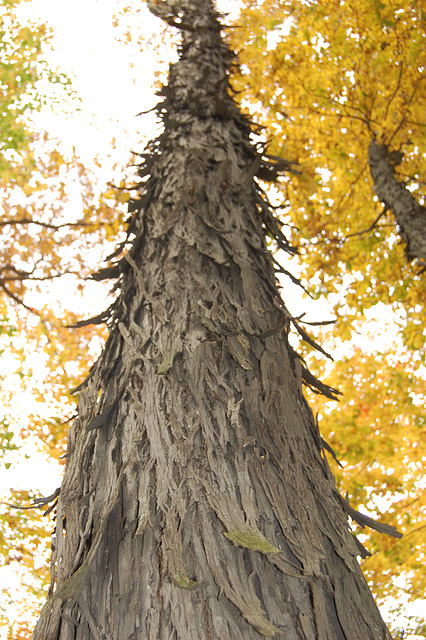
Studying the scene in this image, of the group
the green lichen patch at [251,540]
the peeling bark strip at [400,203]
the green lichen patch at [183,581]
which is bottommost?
the green lichen patch at [183,581]

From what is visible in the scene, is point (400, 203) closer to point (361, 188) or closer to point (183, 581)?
point (361, 188)

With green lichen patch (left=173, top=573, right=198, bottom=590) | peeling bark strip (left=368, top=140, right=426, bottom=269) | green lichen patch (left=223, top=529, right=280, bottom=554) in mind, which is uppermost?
peeling bark strip (left=368, top=140, right=426, bottom=269)

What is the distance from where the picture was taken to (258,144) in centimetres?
253

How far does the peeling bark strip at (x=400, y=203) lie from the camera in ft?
14.4

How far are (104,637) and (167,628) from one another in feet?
0.46

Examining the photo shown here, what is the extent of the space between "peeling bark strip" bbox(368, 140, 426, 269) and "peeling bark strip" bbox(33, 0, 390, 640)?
3.12 metres

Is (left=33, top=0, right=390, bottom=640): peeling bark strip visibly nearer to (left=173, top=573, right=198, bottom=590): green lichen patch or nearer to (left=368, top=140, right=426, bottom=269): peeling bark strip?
(left=173, top=573, right=198, bottom=590): green lichen patch

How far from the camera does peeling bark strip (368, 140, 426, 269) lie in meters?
4.39

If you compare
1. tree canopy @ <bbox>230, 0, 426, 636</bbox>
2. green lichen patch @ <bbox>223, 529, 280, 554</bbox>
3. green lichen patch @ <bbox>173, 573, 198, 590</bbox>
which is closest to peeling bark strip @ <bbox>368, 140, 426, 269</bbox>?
tree canopy @ <bbox>230, 0, 426, 636</bbox>

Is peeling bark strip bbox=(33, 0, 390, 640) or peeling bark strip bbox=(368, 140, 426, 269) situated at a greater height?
peeling bark strip bbox=(368, 140, 426, 269)

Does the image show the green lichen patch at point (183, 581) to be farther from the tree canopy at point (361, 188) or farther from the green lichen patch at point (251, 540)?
the tree canopy at point (361, 188)

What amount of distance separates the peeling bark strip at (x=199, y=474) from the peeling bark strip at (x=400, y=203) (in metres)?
3.12

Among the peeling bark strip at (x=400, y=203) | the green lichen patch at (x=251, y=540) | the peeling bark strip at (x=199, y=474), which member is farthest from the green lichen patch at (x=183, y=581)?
the peeling bark strip at (x=400, y=203)

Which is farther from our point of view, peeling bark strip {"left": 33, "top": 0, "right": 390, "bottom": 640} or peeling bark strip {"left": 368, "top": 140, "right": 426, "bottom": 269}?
peeling bark strip {"left": 368, "top": 140, "right": 426, "bottom": 269}
